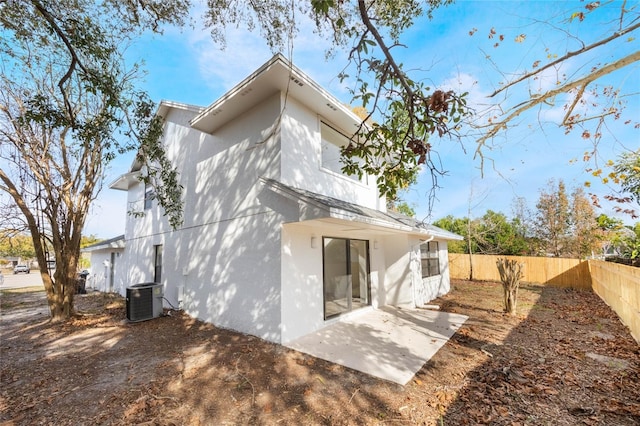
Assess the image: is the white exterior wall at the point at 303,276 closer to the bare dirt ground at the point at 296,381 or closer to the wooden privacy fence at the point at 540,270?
the bare dirt ground at the point at 296,381

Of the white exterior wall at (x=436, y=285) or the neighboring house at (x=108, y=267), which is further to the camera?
the neighboring house at (x=108, y=267)

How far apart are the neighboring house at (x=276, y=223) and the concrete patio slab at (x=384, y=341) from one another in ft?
1.52

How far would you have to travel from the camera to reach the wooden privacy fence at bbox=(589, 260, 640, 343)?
6.63 m

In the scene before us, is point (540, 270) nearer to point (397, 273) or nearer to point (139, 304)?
point (397, 273)

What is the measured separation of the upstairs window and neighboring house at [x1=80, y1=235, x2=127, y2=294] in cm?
1370

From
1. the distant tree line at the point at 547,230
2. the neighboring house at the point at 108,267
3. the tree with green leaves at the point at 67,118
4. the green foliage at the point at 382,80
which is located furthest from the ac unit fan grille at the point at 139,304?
the distant tree line at the point at 547,230

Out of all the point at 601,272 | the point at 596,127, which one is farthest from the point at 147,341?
the point at 601,272

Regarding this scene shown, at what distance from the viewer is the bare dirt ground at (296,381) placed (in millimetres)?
3520

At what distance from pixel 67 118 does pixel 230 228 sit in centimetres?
391

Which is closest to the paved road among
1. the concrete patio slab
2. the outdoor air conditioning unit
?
the outdoor air conditioning unit

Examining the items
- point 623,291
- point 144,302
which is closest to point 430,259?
point 623,291

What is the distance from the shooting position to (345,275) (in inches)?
315

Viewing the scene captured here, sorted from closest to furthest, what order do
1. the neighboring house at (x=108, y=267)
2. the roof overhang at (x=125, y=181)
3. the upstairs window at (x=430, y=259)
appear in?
the upstairs window at (x=430, y=259)
the roof overhang at (x=125, y=181)
the neighboring house at (x=108, y=267)

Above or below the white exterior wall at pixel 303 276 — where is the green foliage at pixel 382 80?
above
